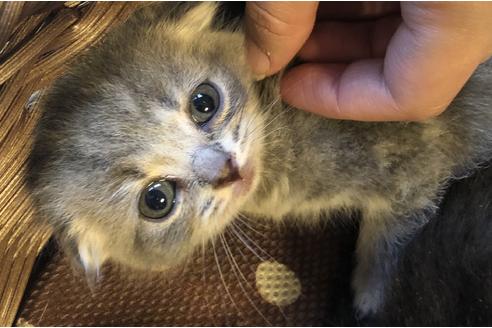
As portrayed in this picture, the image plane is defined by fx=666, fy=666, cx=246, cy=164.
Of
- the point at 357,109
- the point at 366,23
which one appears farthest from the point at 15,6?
the point at 366,23

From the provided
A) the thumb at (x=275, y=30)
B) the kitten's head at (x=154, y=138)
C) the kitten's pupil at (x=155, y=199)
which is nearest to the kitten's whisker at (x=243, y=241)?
the kitten's head at (x=154, y=138)

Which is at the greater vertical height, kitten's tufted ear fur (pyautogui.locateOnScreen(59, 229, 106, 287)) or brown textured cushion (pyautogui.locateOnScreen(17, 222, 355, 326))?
kitten's tufted ear fur (pyautogui.locateOnScreen(59, 229, 106, 287))

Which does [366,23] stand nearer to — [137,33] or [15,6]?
[137,33]

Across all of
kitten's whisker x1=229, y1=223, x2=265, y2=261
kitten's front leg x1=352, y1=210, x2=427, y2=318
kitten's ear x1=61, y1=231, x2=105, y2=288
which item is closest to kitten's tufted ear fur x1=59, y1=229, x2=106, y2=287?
kitten's ear x1=61, y1=231, x2=105, y2=288

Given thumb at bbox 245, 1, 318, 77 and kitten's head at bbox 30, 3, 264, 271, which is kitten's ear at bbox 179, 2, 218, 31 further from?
thumb at bbox 245, 1, 318, 77

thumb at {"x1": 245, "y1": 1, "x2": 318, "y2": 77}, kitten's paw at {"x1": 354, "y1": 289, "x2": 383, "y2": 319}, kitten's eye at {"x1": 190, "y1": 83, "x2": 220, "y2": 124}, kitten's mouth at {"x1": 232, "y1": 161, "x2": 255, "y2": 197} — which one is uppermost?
thumb at {"x1": 245, "y1": 1, "x2": 318, "y2": 77}

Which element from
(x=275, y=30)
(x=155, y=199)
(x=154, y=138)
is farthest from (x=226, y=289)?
(x=275, y=30)

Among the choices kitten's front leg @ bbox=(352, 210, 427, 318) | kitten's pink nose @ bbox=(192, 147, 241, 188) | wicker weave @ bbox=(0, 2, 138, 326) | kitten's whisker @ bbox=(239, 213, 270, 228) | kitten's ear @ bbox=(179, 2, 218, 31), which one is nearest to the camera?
wicker weave @ bbox=(0, 2, 138, 326)

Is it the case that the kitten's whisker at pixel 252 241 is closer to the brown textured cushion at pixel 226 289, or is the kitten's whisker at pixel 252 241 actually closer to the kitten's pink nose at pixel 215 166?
the brown textured cushion at pixel 226 289
